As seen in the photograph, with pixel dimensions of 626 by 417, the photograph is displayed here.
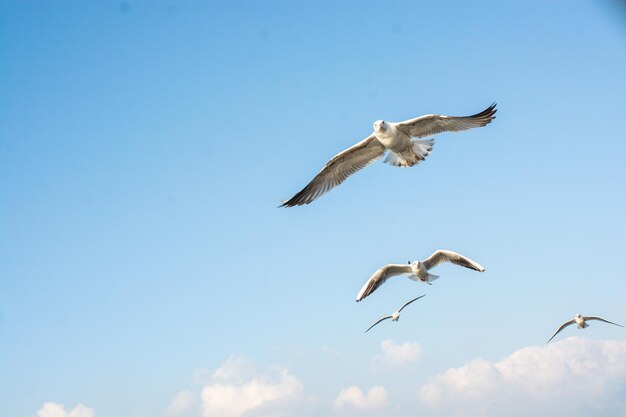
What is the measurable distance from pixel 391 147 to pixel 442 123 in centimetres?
172

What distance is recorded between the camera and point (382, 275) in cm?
3009

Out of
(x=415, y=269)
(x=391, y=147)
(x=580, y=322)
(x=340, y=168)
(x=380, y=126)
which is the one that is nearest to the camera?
(x=380, y=126)

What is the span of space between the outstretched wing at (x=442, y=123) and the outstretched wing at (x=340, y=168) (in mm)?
1173

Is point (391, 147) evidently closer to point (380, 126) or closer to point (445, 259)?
point (380, 126)

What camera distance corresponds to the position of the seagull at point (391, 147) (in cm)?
2588

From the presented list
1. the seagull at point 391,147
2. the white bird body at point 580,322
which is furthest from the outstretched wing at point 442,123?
the white bird body at point 580,322

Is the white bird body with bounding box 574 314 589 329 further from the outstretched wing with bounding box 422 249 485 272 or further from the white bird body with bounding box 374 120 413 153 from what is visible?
the white bird body with bounding box 374 120 413 153

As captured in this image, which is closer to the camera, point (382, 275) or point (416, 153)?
point (416, 153)

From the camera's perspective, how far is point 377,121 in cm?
2575

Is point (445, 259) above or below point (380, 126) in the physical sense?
below

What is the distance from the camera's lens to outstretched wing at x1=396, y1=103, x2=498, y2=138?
2580cm

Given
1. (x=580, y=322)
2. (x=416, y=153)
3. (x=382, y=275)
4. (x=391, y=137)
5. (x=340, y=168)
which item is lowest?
(x=580, y=322)

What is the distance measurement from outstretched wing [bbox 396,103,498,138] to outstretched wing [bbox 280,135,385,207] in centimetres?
117

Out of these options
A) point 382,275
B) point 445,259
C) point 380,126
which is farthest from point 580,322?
point 380,126
